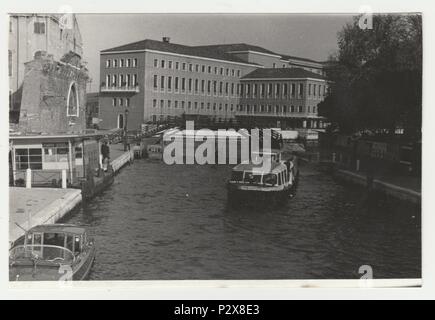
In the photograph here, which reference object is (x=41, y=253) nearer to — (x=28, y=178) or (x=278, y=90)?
(x=28, y=178)

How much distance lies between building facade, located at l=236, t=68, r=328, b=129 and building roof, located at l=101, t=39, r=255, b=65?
0.36 m

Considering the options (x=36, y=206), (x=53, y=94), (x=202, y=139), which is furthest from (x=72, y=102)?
(x=202, y=139)

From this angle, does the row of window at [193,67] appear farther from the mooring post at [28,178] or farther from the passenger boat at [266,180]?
the mooring post at [28,178]

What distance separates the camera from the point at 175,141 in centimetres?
701

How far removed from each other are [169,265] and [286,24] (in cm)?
258

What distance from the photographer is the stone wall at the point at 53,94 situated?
6.41m

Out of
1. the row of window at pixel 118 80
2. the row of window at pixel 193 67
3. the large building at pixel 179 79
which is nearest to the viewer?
the large building at pixel 179 79

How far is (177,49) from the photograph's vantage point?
6.52m

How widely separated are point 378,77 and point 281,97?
147 centimetres

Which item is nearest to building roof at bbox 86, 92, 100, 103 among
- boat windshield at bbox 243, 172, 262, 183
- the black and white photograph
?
the black and white photograph

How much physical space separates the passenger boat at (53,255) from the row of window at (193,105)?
5.54ft

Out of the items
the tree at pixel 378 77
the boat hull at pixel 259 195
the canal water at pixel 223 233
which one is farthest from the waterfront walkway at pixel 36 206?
the tree at pixel 378 77

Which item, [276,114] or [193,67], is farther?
[276,114]
